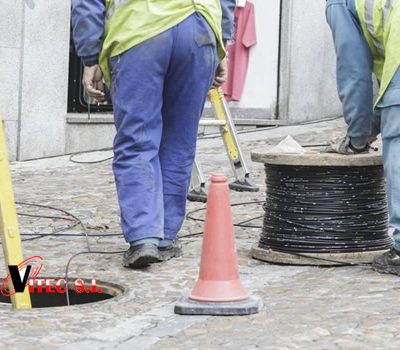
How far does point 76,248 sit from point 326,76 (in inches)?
327

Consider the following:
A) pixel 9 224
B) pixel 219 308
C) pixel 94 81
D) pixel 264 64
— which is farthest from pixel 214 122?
pixel 264 64

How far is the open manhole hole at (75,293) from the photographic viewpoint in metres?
5.31

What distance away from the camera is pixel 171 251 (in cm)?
595

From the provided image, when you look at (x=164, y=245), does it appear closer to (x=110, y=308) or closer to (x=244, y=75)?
(x=110, y=308)

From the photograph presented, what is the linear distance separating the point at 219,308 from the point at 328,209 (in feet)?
4.08

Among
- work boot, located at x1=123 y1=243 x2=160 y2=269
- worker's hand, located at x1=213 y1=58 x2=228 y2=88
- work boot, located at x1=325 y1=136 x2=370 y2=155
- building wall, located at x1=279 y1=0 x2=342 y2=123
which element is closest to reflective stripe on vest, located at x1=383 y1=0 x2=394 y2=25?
work boot, located at x1=325 y1=136 x2=370 y2=155

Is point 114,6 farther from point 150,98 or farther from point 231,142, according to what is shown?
point 231,142

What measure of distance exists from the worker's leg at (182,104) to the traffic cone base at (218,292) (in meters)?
1.17

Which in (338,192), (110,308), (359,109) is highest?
(359,109)

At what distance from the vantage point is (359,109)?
18.7 feet

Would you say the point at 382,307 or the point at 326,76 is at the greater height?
the point at 326,76

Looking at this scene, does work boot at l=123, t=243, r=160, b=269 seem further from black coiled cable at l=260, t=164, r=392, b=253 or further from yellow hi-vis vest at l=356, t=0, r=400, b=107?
yellow hi-vis vest at l=356, t=0, r=400, b=107

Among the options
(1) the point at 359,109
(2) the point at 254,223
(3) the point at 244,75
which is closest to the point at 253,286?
(1) the point at 359,109

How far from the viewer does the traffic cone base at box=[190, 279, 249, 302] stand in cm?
474
